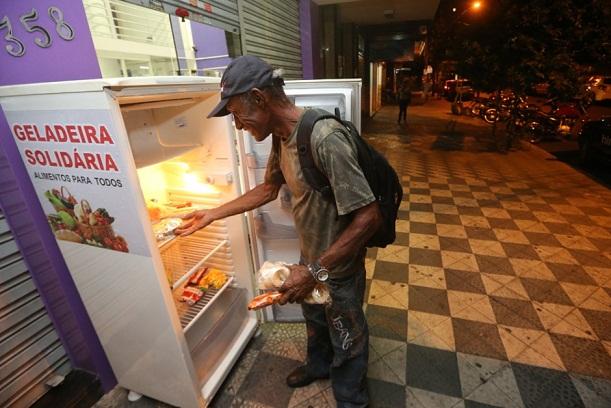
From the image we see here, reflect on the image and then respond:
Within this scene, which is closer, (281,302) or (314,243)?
(281,302)

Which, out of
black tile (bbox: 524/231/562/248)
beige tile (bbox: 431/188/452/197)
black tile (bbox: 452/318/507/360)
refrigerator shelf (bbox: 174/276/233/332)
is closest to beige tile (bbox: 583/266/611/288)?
black tile (bbox: 524/231/562/248)

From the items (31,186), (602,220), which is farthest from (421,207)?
(31,186)

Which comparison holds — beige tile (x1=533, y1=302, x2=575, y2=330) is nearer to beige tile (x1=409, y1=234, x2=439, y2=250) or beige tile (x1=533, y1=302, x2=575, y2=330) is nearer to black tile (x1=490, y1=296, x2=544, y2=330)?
black tile (x1=490, y1=296, x2=544, y2=330)

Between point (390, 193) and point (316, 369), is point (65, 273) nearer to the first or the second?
point (316, 369)

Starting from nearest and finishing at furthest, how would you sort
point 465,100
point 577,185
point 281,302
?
point 281,302 → point 577,185 → point 465,100

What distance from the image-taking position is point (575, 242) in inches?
168

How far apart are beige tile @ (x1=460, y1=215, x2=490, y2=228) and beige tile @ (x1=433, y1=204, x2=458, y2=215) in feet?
0.71

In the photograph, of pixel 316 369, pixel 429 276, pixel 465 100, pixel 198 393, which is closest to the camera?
pixel 198 393

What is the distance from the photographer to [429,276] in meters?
3.77

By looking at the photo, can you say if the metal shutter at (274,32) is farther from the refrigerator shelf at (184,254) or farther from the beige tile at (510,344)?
the beige tile at (510,344)

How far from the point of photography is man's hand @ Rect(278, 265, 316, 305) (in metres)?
1.70

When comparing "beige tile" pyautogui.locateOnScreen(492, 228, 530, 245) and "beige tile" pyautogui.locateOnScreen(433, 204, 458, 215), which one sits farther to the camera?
"beige tile" pyautogui.locateOnScreen(433, 204, 458, 215)

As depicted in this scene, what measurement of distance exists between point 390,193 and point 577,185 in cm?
656

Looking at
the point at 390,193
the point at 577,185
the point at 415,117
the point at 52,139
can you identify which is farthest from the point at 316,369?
the point at 415,117
